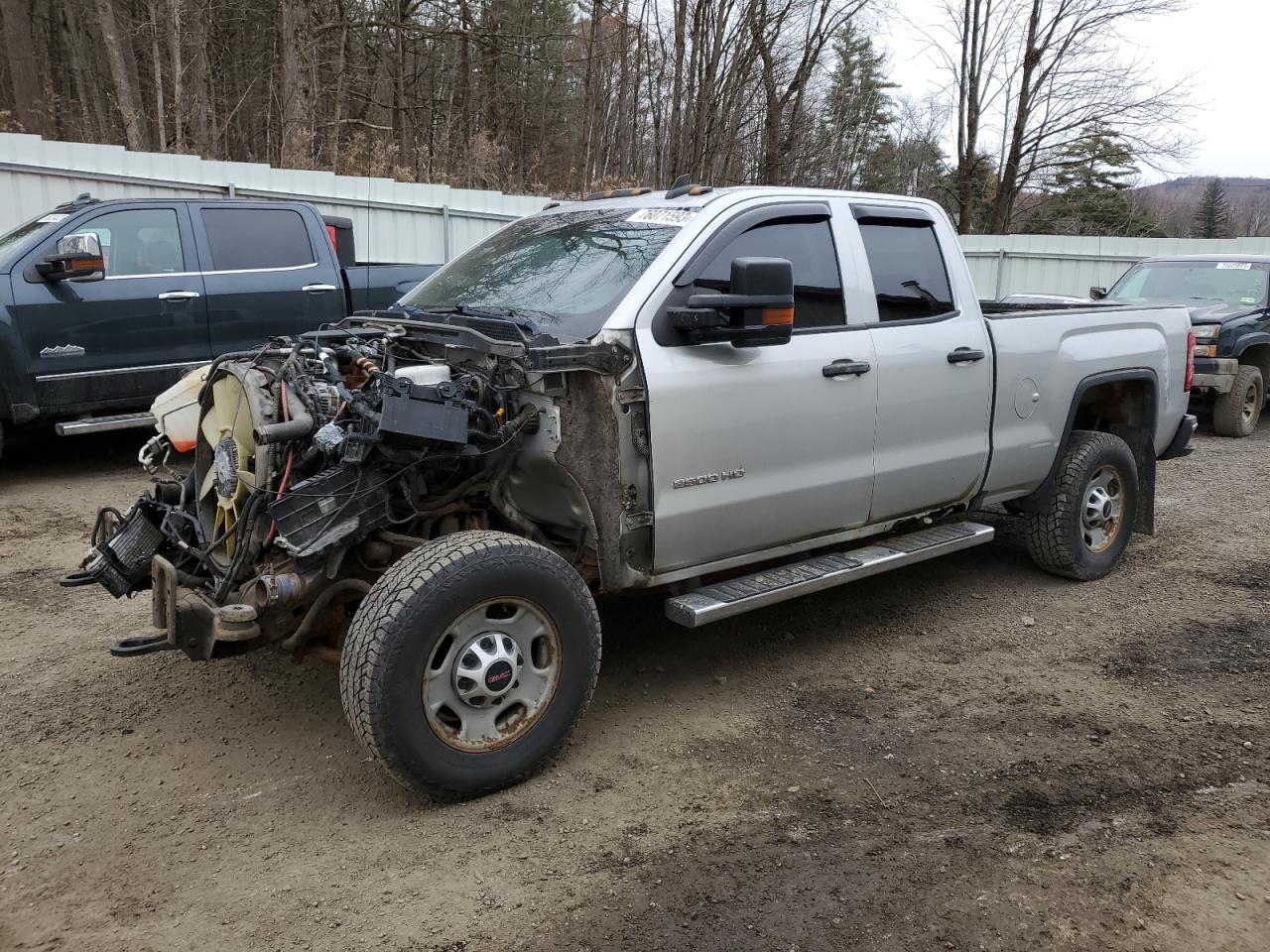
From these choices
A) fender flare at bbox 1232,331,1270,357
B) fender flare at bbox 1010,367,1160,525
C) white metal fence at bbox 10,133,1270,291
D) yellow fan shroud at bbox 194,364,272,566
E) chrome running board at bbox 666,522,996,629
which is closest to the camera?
yellow fan shroud at bbox 194,364,272,566

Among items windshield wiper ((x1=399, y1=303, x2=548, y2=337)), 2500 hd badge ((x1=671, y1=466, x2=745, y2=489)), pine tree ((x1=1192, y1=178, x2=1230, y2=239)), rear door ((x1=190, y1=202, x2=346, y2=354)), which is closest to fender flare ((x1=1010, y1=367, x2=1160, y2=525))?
2500 hd badge ((x1=671, y1=466, x2=745, y2=489))

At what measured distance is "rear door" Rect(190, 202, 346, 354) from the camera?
8109 mm

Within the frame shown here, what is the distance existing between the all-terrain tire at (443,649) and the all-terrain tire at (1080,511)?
3219 mm

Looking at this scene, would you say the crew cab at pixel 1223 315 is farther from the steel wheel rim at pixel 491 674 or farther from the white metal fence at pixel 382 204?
the steel wheel rim at pixel 491 674

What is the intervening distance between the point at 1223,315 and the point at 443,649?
415 inches

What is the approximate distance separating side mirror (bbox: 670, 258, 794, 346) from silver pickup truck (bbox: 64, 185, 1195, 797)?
12mm

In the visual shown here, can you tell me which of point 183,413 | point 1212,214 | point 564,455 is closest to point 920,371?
point 564,455

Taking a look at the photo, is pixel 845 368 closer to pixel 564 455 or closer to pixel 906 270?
pixel 906 270

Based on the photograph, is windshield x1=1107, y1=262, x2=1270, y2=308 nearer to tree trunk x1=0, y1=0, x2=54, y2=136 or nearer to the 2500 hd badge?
the 2500 hd badge

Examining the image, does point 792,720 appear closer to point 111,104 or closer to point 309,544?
point 309,544

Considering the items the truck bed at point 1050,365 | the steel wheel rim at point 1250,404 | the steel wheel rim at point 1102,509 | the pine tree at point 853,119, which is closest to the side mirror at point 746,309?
the truck bed at point 1050,365

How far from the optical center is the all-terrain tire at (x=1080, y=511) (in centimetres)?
561

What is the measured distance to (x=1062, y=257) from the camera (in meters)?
17.9

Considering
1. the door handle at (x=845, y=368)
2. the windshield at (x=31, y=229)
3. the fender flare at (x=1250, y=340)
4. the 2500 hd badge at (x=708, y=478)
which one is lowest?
the 2500 hd badge at (x=708, y=478)
